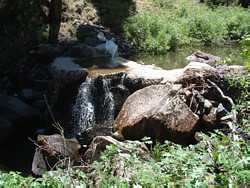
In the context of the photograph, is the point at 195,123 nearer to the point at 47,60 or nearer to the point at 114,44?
the point at 47,60

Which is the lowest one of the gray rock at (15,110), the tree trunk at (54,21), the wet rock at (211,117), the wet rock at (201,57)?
the gray rock at (15,110)

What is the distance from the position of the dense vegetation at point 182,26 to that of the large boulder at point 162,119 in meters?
7.06

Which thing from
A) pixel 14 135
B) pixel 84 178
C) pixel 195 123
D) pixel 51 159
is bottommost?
pixel 14 135

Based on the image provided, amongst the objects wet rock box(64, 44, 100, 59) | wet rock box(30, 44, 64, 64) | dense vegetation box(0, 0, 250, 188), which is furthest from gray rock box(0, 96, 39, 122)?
dense vegetation box(0, 0, 250, 188)

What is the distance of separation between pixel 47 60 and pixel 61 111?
2.12 metres

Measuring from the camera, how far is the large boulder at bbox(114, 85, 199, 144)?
29.1ft

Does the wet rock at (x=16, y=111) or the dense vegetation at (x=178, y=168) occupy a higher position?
the dense vegetation at (x=178, y=168)

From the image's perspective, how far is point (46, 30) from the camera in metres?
15.5

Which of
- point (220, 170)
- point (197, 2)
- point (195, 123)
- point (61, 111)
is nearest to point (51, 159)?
point (195, 123)

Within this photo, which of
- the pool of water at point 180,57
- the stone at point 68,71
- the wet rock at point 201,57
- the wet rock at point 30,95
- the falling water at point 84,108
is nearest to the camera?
the falling water at point 84,108

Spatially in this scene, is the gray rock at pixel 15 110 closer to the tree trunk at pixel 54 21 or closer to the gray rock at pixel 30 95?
the gray rock at pixel 30 95

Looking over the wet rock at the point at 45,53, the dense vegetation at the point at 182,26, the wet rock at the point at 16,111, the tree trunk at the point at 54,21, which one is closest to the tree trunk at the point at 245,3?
the dense vegetation at the point at 182,26

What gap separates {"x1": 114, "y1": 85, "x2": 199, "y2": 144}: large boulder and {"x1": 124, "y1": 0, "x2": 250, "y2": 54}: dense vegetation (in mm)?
7061

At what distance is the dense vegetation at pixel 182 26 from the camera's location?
661 inches
